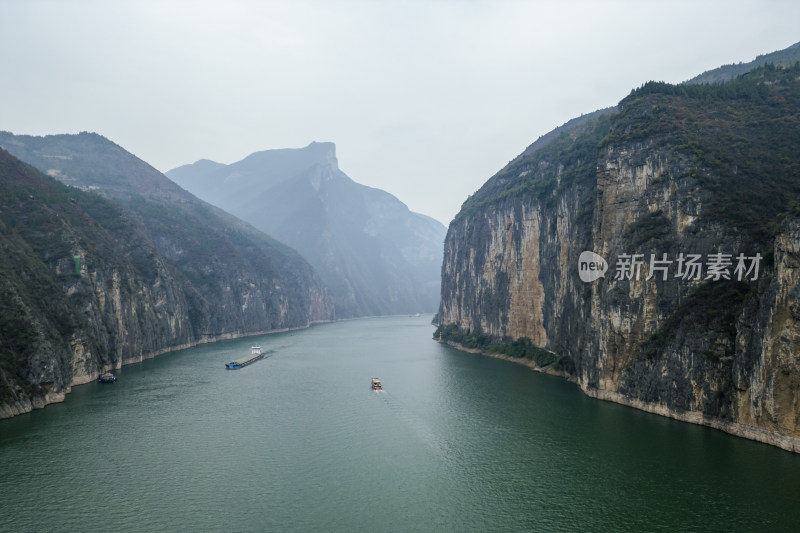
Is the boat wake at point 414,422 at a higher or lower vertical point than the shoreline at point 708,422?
lower

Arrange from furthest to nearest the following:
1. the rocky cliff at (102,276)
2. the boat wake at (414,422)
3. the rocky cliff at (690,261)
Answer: the rocky cliff at (102,276)
the boat wake at (414,422)
the rocky cliff at (690,261)

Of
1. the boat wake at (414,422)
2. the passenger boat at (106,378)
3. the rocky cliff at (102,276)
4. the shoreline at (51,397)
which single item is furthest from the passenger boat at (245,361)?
the boat wake at (414,422)

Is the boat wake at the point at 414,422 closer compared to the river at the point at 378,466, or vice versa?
the river at the point at 378,466

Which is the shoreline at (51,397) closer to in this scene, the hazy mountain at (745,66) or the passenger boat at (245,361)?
the passenger boat at (245,361)

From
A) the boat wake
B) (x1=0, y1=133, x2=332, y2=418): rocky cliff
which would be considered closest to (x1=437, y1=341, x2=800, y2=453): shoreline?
the boat wake

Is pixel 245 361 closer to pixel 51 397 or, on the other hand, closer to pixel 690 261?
pixel 51 397

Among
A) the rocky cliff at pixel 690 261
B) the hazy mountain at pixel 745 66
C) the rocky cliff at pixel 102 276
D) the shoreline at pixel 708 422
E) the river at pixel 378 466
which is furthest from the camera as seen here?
the hazy mountain at pixel 745 66

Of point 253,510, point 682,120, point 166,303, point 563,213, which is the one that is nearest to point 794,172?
point 682,120

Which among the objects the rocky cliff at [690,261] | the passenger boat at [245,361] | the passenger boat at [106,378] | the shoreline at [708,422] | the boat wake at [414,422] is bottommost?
the boat wake at [414,422]
